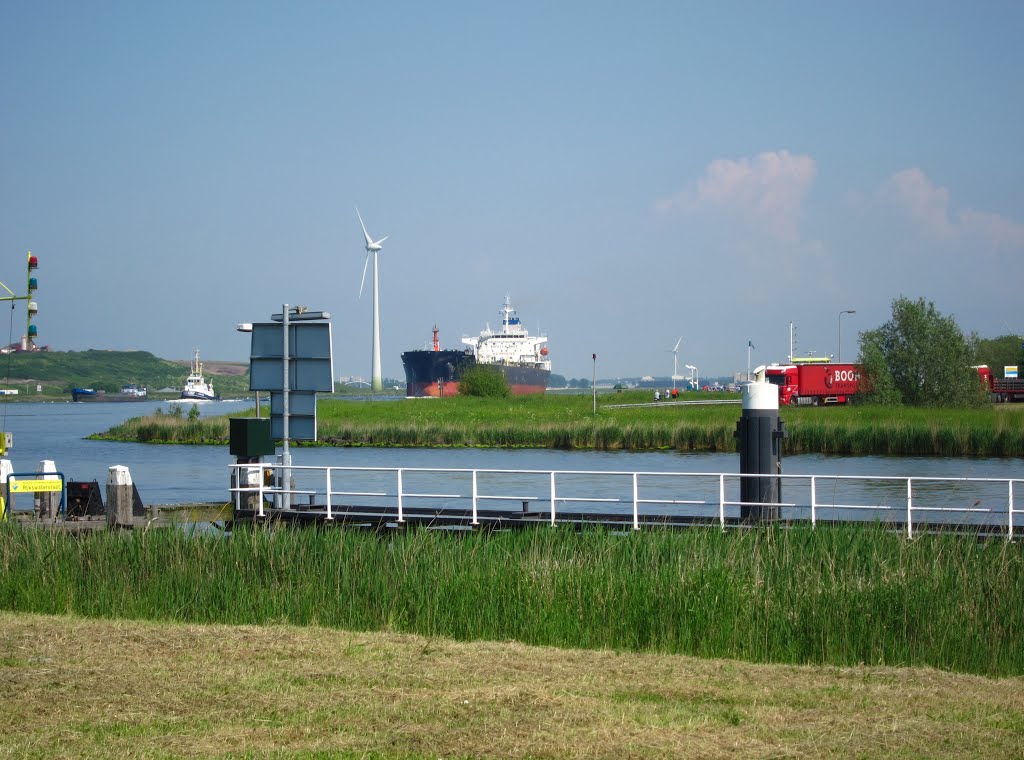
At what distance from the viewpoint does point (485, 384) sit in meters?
99.8

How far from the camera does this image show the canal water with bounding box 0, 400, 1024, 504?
4219 centimetres

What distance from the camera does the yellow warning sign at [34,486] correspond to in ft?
71.3

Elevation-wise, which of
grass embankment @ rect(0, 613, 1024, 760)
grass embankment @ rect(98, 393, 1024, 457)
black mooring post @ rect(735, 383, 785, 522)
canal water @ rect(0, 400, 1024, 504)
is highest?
black mooring post @ rect(735, 383, 785, 522)

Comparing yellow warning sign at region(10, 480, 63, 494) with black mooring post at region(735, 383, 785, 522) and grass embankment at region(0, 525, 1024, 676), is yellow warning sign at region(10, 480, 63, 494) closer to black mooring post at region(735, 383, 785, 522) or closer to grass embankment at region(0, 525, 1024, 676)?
grass embankment at region(0, 525, 1024, 676)

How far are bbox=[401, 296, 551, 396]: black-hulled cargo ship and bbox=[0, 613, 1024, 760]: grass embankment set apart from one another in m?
123

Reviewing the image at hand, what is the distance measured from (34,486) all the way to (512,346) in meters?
132

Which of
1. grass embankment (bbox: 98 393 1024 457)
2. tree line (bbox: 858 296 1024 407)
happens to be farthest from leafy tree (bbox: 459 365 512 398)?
tree line (bbox: 858 296 1024 407)

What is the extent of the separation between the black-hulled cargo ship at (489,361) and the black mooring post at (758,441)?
113997mm

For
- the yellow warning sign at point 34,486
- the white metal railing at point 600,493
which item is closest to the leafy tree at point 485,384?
the white metal railing at point 600,493

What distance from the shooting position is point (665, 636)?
38.9 feet

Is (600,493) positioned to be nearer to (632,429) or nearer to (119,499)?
(119,499)

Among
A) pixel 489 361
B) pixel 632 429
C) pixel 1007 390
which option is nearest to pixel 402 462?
pixel 632 429

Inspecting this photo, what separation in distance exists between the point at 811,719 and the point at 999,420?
4928 centimetres

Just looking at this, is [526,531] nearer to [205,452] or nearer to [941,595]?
[941,595]
